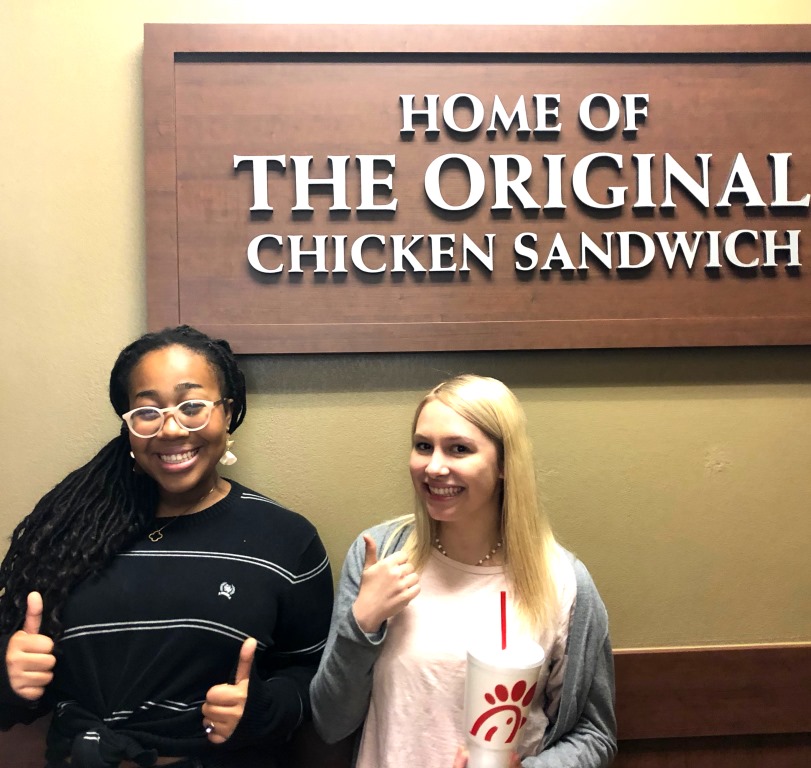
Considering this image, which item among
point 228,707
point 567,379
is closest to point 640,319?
point 567,379

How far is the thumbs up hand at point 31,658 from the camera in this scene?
3.93 ft

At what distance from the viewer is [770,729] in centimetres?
162

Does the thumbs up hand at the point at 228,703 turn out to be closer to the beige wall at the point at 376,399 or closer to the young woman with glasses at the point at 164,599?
the young woman with glasses at the point at 164,599

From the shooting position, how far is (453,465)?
1222mm

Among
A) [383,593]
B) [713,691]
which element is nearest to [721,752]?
[713,691]

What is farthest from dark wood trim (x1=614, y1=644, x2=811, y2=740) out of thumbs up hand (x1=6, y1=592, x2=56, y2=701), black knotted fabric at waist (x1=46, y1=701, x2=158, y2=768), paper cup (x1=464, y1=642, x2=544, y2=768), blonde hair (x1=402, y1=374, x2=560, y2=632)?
thumbs up hand (x1=6, y1=592, x2=56, y2=701)

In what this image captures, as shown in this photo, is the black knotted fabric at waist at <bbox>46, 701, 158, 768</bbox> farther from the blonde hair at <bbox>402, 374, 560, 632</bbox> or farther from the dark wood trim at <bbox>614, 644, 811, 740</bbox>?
the dark wood trim at <bbox>614, 644, 811, 740</bbox>

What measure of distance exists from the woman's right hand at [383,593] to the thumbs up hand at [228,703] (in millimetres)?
205

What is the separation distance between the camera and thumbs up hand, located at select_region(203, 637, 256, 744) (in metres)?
1.20

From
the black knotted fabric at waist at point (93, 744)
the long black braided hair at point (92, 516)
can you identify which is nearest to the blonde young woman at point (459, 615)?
the black knotted fabric at waist at point (93, 744)

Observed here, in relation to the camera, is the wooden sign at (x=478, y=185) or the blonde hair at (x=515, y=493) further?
the wooden sign at (x=478, y=185)

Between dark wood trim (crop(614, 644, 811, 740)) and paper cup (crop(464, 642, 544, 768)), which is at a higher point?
paper cup (crop(464, 642, 544, 768))

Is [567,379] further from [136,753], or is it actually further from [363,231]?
[136,753]

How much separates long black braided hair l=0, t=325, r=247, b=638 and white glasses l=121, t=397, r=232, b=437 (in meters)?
0.09
